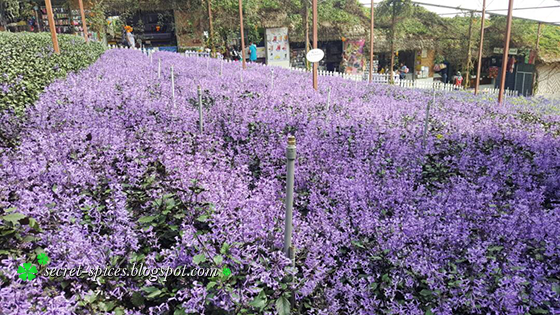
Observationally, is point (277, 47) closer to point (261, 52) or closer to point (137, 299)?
point (261, 52)

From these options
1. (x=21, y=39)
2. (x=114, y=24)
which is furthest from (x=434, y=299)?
(x=114, y=24)

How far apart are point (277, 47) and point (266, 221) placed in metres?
25.8

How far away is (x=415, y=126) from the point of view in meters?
6.74

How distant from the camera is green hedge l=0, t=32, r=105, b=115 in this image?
580 centimetres

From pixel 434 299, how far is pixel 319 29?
27084 mm

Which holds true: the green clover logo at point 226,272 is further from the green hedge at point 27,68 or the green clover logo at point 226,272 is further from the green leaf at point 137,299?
the green hedge at point 27,68

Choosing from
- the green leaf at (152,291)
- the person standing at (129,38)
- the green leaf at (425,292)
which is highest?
the person standing at (129,38)

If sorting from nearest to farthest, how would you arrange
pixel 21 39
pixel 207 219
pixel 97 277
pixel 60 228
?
pixel 97 277
pixel 60 228
pixel 207 219
pixel 21 39

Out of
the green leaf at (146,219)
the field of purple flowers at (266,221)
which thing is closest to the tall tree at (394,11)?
the field of purple flowers at (266,221)

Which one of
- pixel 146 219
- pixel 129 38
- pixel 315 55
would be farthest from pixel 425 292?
pixel 129 38

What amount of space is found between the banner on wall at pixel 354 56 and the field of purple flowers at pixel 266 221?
23988 mm

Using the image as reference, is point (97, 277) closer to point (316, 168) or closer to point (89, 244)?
point (89, 244)

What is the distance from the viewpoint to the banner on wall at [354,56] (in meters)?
28.8

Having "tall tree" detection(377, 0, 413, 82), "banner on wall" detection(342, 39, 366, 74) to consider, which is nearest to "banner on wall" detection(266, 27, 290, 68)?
"banner on wall" detection(342, 39, 366, 74)
